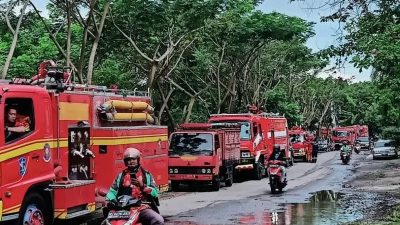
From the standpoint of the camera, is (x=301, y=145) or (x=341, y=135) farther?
(x=341, y=135)

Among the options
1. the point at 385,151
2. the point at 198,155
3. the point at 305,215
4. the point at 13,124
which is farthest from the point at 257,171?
the point at 385,151

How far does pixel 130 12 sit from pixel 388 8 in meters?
12.9

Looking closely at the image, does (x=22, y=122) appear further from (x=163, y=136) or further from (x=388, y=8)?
(x=388, y=8)

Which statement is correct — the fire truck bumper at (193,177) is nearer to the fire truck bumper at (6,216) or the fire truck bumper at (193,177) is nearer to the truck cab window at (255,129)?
the truck cab window at (255,129)

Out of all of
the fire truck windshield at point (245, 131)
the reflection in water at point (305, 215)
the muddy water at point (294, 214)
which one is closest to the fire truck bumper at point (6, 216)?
the muddy water at point (294, 214)

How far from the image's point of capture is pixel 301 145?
1655 inches

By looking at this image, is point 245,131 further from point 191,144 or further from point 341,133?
point 341,133

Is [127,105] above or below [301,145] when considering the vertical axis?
above

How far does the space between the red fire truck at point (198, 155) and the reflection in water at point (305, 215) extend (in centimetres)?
488

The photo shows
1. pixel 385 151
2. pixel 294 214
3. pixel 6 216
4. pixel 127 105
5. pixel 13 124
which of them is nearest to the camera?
pixel 6 216

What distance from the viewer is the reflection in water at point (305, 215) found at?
13156mm

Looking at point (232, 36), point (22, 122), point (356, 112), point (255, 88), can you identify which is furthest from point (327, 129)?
point (22, 122)

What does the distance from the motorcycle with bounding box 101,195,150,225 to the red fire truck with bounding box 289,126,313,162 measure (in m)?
35.2

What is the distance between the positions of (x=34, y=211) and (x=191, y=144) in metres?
11.6
